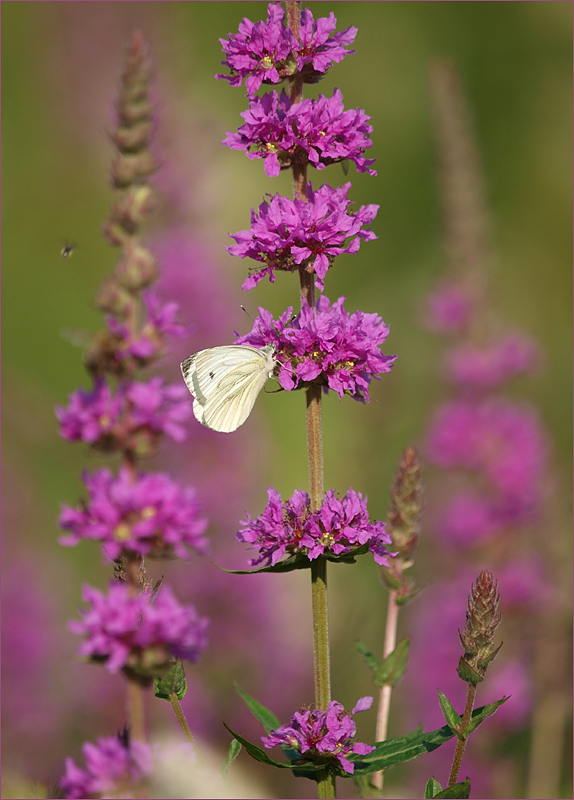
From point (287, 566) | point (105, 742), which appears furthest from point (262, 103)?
point (105, 742)

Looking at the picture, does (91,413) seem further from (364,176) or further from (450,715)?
(364,176)

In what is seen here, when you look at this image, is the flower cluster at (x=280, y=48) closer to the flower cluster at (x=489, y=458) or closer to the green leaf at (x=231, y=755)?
the green leaf at (x=231, y=755)

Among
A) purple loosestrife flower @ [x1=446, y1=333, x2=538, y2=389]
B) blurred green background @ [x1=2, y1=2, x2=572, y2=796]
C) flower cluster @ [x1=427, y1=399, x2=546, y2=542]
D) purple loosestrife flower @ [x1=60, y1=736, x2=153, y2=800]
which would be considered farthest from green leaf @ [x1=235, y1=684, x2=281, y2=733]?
blurred green background @ [x1=2, y1=2, x2=572, y2=796]

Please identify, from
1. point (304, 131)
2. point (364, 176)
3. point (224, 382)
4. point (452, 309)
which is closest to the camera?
point (304, 131)

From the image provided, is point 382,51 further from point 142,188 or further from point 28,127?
point 142,188

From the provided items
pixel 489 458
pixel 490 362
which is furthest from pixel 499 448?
pixel 490 362

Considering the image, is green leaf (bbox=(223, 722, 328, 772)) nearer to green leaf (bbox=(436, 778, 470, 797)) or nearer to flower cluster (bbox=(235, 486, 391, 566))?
green leaf (bbox=(436, 778, 470, 797))
